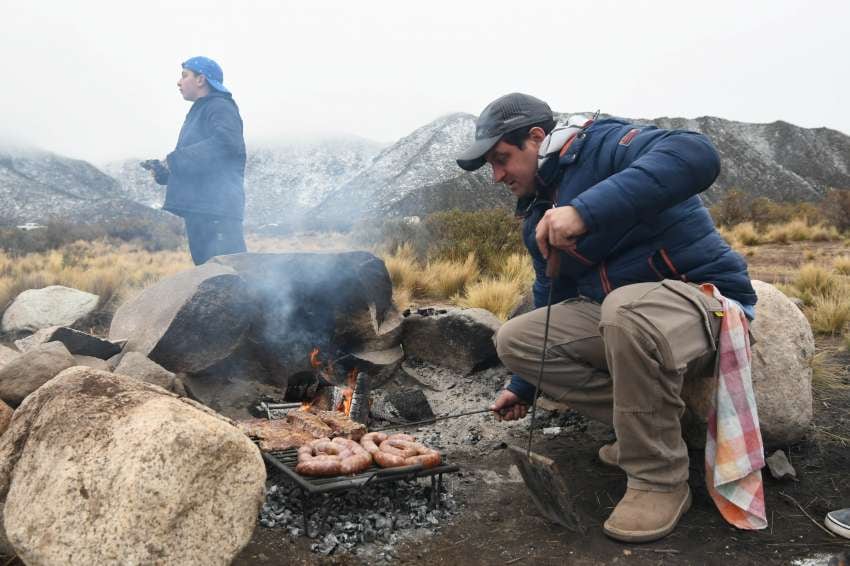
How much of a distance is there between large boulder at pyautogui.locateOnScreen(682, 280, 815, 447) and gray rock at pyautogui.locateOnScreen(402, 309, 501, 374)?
2094mm

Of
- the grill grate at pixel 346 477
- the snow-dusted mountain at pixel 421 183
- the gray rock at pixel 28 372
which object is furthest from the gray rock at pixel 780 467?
the snow-dusted mountain at pixel 421 183

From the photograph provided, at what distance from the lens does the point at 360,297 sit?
527 cm

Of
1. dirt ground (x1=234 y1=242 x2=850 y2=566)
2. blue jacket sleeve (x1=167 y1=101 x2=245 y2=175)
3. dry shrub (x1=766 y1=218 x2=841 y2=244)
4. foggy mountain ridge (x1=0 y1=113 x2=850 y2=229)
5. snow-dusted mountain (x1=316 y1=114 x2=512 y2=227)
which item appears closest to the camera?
dirt ground (x1=234 y1=242 x2=850 y2=566)

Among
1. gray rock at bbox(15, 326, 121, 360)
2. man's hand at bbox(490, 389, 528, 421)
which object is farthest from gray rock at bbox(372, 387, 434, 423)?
gray rock at bbox(15, 326, 121, 360)

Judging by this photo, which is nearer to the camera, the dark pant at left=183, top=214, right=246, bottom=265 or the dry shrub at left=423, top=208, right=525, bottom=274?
the dark pant at left=183, top=214, right=246, bottom=265

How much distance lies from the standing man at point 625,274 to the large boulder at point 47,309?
5.56 meters

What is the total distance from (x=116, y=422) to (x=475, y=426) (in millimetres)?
2687

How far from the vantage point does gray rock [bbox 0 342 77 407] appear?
3.25 meters

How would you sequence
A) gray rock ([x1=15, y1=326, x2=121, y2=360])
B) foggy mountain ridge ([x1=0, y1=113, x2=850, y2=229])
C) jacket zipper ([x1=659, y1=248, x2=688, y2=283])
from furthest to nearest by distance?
foggy mountain ridge ([x1=0, y1=113, x2=850, y2=229])
gray rock ([x1=15, y1=326, x2=121, y2=360])
jacket zipper ([x1=659, y1=248, x2=688, y2=283])

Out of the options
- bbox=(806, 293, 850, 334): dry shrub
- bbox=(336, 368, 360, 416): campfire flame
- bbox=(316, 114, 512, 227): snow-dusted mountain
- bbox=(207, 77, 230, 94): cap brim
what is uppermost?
bbox=(207, 77, 230, 94): cap brim

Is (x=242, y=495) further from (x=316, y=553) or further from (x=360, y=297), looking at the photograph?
(x=360, y=297)

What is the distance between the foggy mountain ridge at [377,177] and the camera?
90.5 ft

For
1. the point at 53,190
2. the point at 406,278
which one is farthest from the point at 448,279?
the point at 53,190

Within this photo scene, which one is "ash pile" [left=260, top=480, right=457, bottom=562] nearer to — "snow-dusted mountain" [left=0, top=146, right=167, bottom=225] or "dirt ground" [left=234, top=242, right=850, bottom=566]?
"dirt ground" [left=234, top=242, right=850, bottom=566]
